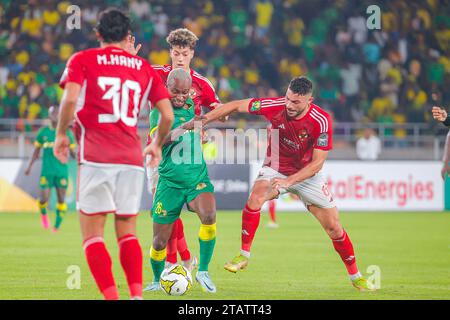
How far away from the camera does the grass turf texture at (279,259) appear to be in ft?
29.9

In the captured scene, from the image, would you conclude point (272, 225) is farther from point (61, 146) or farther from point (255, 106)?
point (61, 146)

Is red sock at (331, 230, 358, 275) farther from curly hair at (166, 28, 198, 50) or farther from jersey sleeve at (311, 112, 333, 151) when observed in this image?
curly hair at (166, 28, 198, 50)

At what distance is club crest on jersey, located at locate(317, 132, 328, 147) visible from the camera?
9.57 metres

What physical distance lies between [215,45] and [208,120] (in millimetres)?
18096

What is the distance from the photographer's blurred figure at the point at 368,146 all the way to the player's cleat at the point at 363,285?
14391 millimetres

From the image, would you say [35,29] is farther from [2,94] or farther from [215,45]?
[215,45]

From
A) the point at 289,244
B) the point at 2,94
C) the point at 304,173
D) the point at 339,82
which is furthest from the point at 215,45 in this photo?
the point at 304,173

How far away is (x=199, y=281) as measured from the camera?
9.16 meters

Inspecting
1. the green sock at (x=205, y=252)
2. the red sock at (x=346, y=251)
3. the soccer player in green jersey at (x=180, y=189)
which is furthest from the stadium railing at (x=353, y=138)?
the green sock at (x=205, y=252)

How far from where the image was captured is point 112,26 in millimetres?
6938

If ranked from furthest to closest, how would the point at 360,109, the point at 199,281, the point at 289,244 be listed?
1. the point at 360,109
2. the point at 289,244
3. the point at 199,281

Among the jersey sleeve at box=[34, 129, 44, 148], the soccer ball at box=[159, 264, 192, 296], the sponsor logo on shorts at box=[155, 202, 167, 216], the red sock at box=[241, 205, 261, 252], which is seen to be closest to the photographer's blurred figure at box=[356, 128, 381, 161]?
the jersey sleeve at box=[34, 129, 44, 148]

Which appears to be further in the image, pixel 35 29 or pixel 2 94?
pixel 35 29
